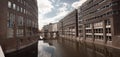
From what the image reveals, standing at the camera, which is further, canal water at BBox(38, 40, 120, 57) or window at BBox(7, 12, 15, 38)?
window at BBox(7, 12, 15, 38)

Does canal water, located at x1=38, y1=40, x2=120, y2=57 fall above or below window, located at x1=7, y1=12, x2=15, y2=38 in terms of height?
below

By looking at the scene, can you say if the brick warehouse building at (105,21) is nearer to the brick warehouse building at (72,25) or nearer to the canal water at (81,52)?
the canal water at (81,52)

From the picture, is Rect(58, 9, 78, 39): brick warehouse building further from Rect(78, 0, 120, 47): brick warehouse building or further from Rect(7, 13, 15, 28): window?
Rect(7, 13, 15, 28): window

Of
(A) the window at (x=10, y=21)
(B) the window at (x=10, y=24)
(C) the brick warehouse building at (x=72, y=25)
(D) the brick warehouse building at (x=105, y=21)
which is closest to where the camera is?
(B) the window at (x=10, y=24)

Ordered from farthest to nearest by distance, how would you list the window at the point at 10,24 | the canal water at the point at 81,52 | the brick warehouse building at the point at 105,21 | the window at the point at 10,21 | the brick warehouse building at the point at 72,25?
the brick warehouse building at the point at 72,25, the brick warehouse building at the point at 105,21, the window at the point at 10,21, the window at the point at 10,24, the canal water at the point at 81,52

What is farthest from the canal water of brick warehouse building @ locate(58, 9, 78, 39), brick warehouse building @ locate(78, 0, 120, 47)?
brick warehouse building @ locate(58, 9, 78, 39)

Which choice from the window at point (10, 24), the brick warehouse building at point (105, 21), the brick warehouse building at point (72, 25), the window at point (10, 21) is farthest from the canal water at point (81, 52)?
the brick warehouse building at point (72, 25)

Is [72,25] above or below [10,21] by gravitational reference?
above

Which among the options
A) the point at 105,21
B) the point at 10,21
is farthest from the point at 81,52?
the point at 10,21

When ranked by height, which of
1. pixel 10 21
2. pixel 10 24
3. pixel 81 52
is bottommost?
pixel 81 52

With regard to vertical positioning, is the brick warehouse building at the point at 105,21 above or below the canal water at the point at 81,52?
above

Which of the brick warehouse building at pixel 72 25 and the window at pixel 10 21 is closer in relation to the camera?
the window at pixel 10 21

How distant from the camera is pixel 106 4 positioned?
58.5m

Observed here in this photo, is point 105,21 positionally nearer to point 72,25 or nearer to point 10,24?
point 10,24
